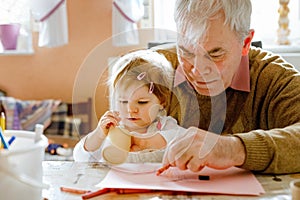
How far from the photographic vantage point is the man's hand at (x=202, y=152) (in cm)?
94

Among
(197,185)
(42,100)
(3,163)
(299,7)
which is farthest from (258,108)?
(42,100)

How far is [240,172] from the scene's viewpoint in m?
0.98

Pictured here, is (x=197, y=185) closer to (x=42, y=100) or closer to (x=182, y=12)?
(x=182, y=12)

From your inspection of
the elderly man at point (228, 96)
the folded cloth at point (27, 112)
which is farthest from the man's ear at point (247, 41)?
the folded cloth at point (27, 112)

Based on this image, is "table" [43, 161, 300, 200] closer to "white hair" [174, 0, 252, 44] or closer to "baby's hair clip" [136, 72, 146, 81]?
"baby's hair clip" [136, 72, 146, 81]

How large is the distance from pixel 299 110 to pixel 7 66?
274 centimetres

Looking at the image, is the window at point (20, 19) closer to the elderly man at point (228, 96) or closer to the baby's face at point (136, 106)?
the elderly man at point (228, 96)

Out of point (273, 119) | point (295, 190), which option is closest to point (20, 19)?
point (273, 119)

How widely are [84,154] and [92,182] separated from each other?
13 centimetres

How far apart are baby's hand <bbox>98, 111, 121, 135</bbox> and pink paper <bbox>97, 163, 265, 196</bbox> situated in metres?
0.09

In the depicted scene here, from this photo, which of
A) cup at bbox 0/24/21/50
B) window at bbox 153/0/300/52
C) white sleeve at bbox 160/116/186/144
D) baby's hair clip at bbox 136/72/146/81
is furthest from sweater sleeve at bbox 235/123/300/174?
cup at bbox 0/24/21/50

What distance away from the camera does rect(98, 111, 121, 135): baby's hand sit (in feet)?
3.28

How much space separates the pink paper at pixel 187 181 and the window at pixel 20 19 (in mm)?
2555

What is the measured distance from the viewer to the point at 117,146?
1.01 meters
